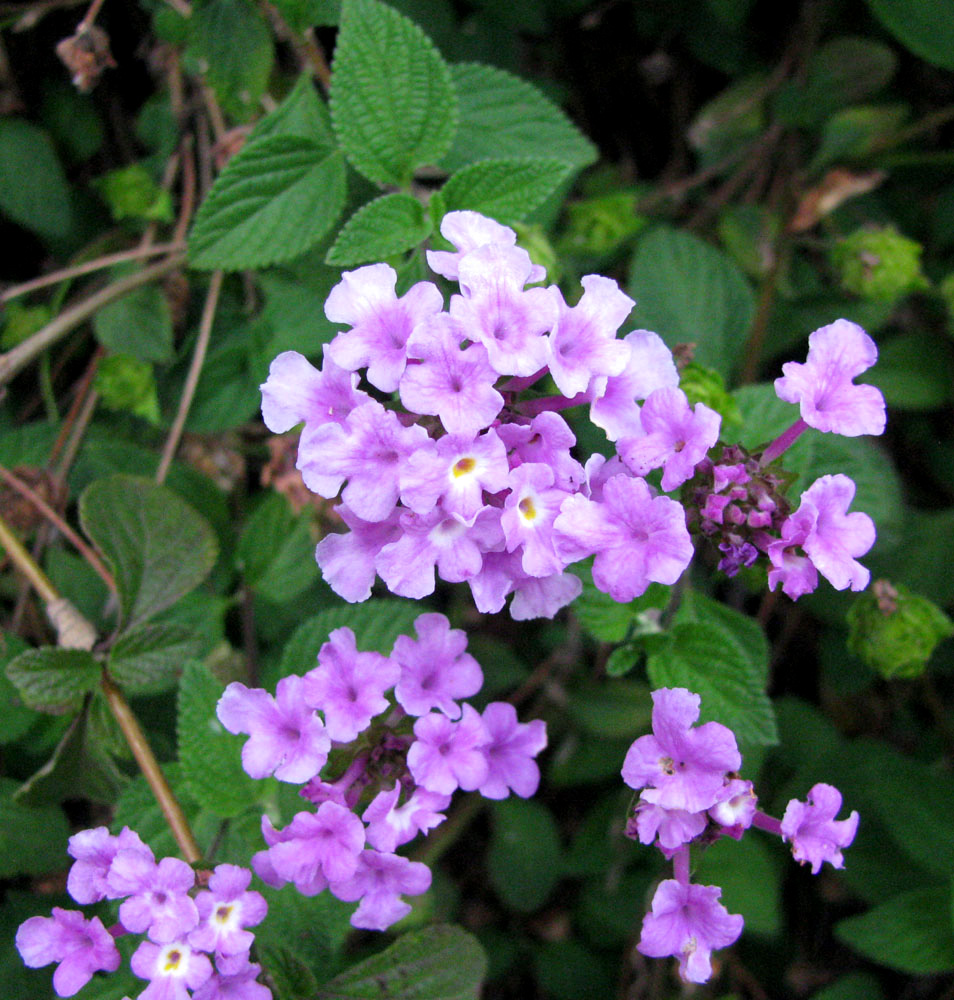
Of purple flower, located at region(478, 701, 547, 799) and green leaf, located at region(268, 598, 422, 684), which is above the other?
green leaf, located at region(268, 598, 422, 684)

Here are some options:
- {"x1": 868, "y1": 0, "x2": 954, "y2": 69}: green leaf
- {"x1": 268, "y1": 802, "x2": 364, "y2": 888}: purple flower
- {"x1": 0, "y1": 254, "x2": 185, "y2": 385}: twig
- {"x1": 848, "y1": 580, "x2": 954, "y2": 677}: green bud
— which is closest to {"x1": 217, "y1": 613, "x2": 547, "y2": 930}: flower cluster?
{"x1": 268, "y1": 802, "x2": 364, "y2": 888}: purple flower

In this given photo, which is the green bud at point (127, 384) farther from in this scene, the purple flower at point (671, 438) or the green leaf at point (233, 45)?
the purple flower at point (671, 438)

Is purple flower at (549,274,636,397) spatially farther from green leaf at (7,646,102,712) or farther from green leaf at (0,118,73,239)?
green leaf at (0,118,73,239)

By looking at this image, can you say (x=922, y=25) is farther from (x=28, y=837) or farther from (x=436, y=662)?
(x=28, y=837)

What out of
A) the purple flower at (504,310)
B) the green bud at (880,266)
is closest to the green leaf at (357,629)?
the purple flower at (504,310)

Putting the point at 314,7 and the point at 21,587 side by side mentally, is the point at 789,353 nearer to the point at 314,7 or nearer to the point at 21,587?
the point at 314,7

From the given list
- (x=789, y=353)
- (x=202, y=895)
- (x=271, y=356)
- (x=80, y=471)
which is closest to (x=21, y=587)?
(x=80, y=471)

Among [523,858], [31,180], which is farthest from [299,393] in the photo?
[523,858]
